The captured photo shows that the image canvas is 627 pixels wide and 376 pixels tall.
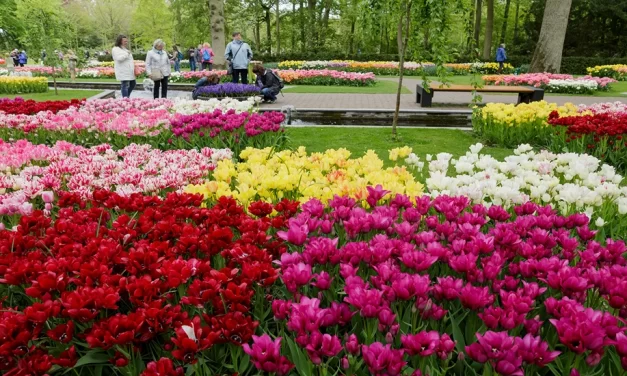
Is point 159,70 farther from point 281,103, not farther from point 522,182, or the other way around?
point 522,182

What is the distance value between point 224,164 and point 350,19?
132ft

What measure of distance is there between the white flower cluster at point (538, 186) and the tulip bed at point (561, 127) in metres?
2.38

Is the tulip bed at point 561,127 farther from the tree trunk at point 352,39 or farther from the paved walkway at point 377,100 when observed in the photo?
the tree trunk at point 352,39

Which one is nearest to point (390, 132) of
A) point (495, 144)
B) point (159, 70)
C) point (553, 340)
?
point (495, 144)

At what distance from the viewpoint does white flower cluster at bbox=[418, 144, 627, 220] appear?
125 inches

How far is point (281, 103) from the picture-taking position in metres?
13.9

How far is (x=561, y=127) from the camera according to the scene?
6.87m

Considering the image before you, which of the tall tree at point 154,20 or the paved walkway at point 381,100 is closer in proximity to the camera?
the paved walkway at point 381,100

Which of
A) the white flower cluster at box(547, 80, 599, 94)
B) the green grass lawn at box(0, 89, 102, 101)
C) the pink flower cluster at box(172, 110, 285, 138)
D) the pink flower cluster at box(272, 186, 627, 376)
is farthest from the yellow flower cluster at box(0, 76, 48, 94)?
the pink flower cluster at box(272, 186, 627, 376)

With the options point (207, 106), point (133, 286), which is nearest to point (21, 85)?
point (207, 106)

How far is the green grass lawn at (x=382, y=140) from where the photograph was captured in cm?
789

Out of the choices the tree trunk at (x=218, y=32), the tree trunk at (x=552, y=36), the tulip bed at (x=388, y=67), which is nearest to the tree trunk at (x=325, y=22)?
the tulip bed at (x=388, y=67)

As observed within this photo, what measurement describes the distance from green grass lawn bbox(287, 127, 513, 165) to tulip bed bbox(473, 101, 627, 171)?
1.08ft

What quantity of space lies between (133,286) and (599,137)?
6.16 meters
